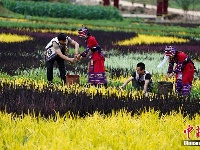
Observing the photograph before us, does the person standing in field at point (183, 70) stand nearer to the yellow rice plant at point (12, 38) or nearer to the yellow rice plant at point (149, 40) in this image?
the yellow rice plant at point (12, 38)

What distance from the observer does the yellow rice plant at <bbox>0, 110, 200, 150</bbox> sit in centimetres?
562

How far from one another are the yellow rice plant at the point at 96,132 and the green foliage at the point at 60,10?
34.2 metres

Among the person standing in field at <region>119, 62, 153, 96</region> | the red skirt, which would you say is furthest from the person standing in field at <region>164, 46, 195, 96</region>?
the red skirt

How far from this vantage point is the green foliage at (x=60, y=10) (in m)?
40.8

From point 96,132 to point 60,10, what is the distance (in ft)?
116

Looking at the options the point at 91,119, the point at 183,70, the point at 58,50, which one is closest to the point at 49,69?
the point at 58,50

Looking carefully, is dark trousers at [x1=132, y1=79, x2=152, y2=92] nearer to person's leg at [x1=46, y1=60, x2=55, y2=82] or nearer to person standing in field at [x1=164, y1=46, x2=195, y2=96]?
person standing in field at [x1=164, y1=46, x2=195, y2=96]

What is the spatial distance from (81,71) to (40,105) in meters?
6.24

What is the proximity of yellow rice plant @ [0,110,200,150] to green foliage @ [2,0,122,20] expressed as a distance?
34218 mm

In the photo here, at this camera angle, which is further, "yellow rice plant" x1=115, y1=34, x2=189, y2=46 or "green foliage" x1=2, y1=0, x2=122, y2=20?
"green foliage" x1=2, y1=0, x2=122, y2=20

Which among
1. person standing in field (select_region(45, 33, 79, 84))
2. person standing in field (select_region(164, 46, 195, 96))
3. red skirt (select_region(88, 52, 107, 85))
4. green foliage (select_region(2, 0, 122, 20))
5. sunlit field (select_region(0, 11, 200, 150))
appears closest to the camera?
sunlit field (select_region(0, 11, 200, 150))

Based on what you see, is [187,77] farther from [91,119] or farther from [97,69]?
[91,119]

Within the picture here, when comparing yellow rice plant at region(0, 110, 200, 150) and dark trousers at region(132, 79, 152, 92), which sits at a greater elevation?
yellow rice plant at region(0, 110, 200, 150)

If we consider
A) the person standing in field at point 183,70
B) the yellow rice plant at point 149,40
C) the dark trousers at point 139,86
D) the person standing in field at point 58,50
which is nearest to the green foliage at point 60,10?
the yellow rice plant at point 149,40
